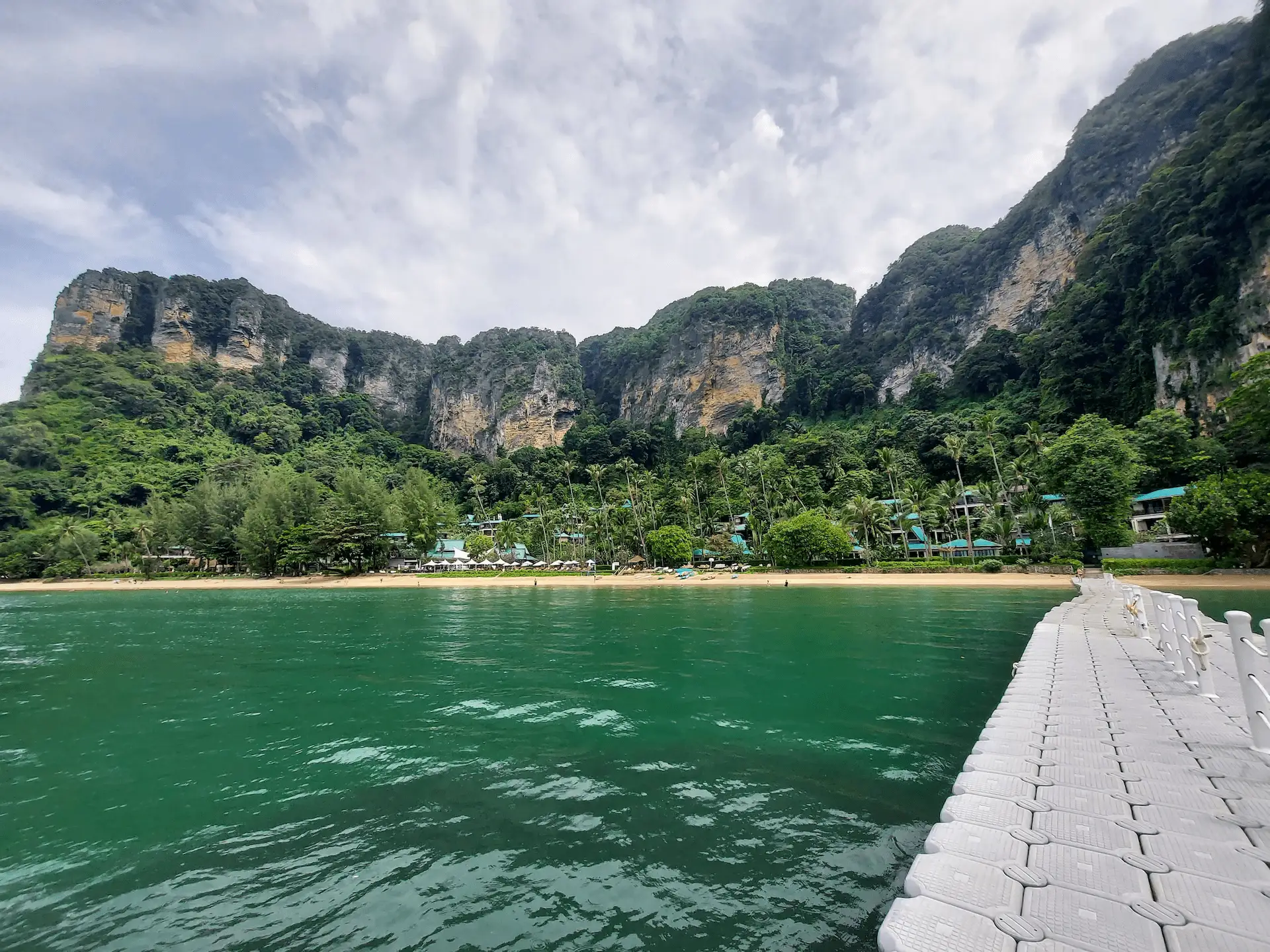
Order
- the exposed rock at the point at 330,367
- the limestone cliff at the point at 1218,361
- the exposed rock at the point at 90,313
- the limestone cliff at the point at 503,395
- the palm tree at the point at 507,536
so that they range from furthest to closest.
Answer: the exposed rock at the point at 330,367
the limestone cliff at the point at 503,395
the exposed rock at the point at 90,313
the palm tree at the point at 507,536
the limestone cliff at the point at 1218,361

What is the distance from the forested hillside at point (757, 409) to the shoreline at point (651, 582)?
3.47 m

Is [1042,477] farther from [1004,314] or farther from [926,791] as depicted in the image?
[1004,314]

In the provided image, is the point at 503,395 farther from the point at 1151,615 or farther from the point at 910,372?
the point at 1151,615

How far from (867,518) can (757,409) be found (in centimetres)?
6849

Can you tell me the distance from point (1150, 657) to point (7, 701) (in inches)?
963

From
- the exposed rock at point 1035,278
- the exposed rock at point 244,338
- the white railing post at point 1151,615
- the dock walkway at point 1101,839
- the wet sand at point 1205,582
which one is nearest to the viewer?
the dock walkway at point 1101,839

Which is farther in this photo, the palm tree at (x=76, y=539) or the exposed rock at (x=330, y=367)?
the exposed rock at (x=330, y=367)

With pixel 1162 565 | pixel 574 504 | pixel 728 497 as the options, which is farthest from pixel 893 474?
pixel 574 504

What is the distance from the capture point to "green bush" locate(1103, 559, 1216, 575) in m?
33.6

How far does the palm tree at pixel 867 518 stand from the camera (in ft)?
172

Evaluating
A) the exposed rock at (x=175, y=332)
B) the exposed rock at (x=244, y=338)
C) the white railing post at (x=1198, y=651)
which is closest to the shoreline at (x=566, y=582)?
the white railing post at (x=1198, y=651)

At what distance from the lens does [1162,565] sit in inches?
1417

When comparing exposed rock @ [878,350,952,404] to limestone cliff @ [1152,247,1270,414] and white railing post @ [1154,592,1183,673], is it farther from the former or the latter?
white railing post @ [1154,592,1183,673]

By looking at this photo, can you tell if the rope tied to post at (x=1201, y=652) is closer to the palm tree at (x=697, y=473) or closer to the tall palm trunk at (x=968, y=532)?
the tall palm trunk at (x=968, y=532)
